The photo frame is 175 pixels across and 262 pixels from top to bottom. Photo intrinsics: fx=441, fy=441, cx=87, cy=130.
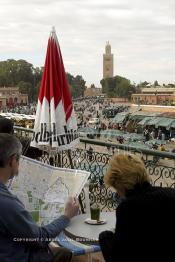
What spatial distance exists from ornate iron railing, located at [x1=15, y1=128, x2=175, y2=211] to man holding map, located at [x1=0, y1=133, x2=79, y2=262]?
192 centimetres

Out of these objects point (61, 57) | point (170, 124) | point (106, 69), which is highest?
point (106, 69)

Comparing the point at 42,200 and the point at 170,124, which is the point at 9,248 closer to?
the point at 42,200

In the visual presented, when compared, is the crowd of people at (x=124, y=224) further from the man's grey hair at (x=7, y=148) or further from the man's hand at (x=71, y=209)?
the man's hand at (x=71, y=209)

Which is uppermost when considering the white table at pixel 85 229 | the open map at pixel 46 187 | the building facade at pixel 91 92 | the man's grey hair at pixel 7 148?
the building facade at pixel 91 92

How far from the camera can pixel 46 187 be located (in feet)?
11.2

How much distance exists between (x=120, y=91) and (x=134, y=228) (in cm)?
12461

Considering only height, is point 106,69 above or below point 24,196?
above

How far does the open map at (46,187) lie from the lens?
3.26 m

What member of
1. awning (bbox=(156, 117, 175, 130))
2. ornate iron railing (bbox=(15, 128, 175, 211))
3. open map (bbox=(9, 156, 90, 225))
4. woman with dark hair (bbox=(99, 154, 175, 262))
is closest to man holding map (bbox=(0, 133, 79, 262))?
woman with dark hair (bbox=(99, 154, 175, 262))

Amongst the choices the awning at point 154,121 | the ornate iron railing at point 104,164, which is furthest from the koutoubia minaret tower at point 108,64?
the ornate iron railing at point 104,164

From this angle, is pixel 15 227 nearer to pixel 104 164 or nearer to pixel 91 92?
pixel 104 164

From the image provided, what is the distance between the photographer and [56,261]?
2.70m

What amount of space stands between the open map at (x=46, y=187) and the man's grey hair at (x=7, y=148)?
0.92m

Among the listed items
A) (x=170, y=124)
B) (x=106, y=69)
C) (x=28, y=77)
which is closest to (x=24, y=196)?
(x=170, y=124)
